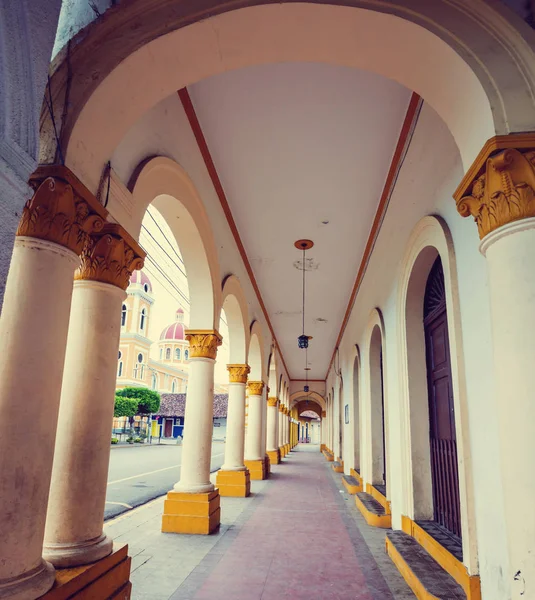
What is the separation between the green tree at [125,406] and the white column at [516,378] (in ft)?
105

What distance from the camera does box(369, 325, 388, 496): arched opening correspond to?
8.36m

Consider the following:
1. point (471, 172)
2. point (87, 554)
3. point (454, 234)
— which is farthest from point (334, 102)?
point (87, 554)

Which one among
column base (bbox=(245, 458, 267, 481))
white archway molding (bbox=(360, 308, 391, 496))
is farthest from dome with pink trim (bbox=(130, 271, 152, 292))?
white archway molding (bbox=(360, 308, 391, 496))

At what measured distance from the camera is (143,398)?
3544 centimetres

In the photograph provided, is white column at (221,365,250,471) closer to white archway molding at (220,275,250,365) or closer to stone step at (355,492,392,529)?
white archway molding at (220,275,250,365)

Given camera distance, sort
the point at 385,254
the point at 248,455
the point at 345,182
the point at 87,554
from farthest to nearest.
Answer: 1. the point at 248,455
2. the point at 385,254
3. the point at 345,182
4. the point at 87,554

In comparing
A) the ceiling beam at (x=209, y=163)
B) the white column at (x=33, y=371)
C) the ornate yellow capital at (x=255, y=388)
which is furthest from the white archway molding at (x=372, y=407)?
the white column at (x=33, y=371)

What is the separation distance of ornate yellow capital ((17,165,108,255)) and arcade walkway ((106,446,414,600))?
307cm

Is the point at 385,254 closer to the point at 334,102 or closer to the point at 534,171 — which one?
the point at 334,102

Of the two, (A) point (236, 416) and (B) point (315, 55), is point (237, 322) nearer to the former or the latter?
(A) point (236, 416)

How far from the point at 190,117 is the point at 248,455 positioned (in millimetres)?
9498

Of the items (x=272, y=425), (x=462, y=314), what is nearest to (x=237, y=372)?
(x=462, y=314)

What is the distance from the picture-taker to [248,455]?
40.2ft

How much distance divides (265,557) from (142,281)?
44141 millimetres
